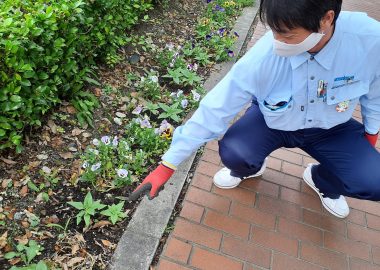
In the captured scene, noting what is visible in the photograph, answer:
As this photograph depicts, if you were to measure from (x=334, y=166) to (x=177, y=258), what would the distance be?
3.33 ft

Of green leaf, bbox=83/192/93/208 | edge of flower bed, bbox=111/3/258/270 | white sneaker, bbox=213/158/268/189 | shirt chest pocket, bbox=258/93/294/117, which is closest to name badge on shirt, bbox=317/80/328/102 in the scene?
shirt chest pocket, bbox=258/93/294/117

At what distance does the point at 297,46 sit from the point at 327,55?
0.23m

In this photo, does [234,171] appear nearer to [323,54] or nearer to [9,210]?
[323,54]

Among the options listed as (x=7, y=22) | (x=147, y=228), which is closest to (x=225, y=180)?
(x=147, y=228)

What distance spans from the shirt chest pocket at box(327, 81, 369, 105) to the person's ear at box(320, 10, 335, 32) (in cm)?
35

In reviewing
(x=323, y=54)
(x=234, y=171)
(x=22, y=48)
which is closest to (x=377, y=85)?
(x=323, y=54)

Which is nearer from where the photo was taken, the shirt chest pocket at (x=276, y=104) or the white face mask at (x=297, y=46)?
the white face mask at (x=297, y=46)

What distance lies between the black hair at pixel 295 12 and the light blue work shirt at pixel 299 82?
23cm

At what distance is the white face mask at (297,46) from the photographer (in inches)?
70.2

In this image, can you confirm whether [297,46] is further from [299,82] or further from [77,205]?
[77,205]

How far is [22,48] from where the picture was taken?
2129 mm

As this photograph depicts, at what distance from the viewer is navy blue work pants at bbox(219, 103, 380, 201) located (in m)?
2.19

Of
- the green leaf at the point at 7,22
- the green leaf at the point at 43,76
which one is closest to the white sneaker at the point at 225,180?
the green leaf at the point at 43,76

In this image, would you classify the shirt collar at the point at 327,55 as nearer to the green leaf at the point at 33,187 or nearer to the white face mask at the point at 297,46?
the white face mask at the point at 297,46
